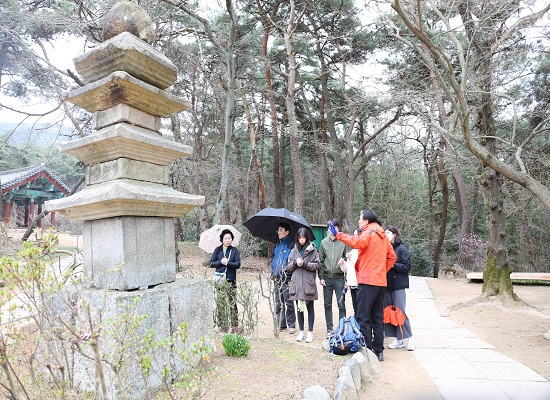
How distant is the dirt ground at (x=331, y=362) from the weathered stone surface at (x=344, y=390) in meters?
0.08

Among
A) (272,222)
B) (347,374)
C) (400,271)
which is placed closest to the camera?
(347,374)

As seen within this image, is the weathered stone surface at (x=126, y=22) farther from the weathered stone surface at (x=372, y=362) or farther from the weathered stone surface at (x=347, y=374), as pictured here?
the weathered stone surface at (x=372, y=362)

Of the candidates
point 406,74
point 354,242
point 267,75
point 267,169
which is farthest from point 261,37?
point 354,242

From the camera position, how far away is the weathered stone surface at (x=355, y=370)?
356 centimetres

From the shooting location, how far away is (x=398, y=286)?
5.02 metres

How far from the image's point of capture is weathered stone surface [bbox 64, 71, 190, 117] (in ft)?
10.2

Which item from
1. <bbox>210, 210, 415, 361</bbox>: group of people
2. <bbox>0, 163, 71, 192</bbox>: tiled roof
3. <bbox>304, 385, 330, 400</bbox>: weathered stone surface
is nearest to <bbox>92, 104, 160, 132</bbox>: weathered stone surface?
<bbox>210, 210, 415, 361</bbox>: group of people

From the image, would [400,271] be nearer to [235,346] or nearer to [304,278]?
[304,278]

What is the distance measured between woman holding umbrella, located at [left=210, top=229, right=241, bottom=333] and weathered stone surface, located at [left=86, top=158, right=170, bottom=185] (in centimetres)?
184

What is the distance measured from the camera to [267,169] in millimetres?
24078

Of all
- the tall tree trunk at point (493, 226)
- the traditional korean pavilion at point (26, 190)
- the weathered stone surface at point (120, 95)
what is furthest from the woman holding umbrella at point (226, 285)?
the traditional korean pavilion at point (26, 190)

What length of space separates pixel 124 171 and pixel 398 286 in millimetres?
3812

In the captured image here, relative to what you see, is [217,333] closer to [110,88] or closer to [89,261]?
[89,261]

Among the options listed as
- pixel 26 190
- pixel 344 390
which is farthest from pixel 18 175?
pixel 344 390
